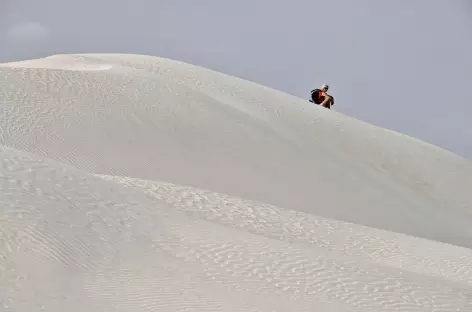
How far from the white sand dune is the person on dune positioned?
2.96 ft

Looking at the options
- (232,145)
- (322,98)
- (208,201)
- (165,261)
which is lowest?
(165,261)

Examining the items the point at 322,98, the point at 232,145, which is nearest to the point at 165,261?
the point at 232,145

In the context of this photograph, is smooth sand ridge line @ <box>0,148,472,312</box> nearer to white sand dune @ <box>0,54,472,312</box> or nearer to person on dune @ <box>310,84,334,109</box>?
white sand dune @ <box>0,54,472,312</box>

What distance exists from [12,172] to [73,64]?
6.82 m

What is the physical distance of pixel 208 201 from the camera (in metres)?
6.07

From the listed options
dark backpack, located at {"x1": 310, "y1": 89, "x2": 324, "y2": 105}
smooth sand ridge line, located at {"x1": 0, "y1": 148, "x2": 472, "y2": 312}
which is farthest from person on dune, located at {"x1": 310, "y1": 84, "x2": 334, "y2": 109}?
smooth sand ridge line, located at {"x1": 0, "y1": 148, "x2": 472, "y2": 312}

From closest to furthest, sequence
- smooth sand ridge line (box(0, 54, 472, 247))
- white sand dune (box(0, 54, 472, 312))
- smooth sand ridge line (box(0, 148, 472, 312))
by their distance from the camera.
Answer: smooth sand ridge line (box(0, 148, 472, 312)) < white sand dune (box(0, 54, 472, 312)) < smooth sand ridge line (box(0, 54, 472, 247))

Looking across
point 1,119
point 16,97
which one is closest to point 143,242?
point 1,119

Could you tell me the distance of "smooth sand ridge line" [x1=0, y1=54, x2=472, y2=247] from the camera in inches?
309

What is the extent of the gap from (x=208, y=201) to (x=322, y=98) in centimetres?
683

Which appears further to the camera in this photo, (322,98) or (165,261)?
(322,98)

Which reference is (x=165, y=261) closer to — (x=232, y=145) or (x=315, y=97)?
(x=232, y=145)

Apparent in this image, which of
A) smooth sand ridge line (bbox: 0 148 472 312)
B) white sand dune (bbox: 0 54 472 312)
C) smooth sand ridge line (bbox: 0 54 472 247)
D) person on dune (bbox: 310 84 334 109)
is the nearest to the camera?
smooth sand ridge line (bbox: 0 148 472 312)

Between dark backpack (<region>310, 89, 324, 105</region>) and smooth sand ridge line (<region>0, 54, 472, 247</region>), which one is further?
dark backpack (<region>310, 89, 324, 105</region>)
